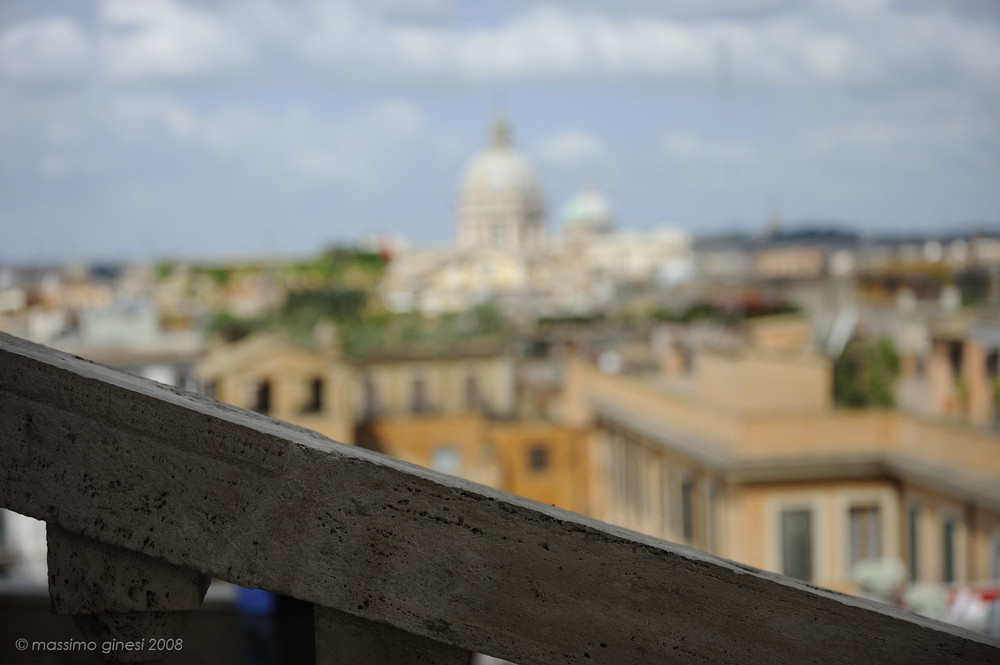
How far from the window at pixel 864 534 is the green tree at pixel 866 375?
9.82 feet

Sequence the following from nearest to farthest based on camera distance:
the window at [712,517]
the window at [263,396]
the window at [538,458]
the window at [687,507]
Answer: the window at [712,517] < the window at [687,507] < the window at [263,396] < the window at [538,458]

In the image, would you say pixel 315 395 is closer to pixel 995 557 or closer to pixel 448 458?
pixel 448 458

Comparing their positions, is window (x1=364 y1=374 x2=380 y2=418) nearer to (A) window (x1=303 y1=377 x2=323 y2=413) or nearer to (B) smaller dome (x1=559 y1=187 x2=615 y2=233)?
(A) window (x1=303 y1=377 x2=323 y2=413)

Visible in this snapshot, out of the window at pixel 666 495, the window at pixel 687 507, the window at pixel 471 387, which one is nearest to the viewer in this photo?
the window at pixel 687 507

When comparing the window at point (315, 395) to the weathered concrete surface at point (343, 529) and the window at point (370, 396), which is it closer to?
the window at point (370, 396)

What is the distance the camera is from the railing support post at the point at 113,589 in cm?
156

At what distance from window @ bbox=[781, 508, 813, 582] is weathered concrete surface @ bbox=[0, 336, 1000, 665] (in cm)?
1186

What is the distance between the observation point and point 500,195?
395ft

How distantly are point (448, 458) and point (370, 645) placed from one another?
906 inches

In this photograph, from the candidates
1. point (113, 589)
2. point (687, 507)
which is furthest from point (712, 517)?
Answer: point (113, 589)

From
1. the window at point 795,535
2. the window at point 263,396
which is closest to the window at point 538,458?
the window at point 263,396

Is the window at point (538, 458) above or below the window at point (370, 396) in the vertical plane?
below

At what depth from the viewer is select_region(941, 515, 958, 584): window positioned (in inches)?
452

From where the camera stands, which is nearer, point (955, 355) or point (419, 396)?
point (955, 355)
